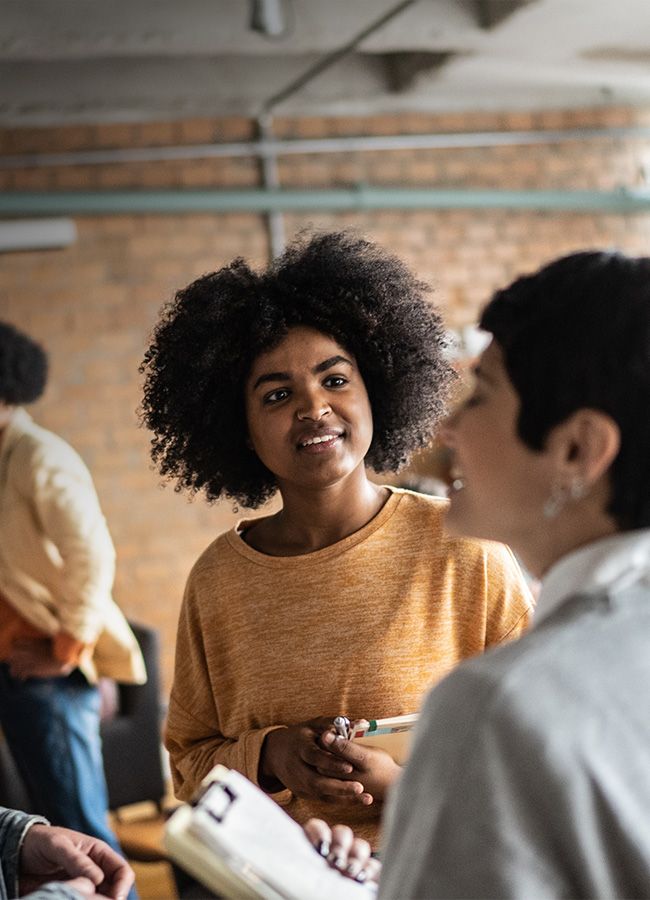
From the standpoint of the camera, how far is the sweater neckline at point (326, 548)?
6.50ft

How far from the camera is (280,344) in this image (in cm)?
212

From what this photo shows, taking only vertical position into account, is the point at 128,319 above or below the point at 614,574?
above

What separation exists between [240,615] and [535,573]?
0.80 meters

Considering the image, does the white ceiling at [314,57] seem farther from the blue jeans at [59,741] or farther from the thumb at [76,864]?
the thumb at [76,864]

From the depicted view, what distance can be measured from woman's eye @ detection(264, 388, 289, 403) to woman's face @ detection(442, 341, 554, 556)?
0.74 m

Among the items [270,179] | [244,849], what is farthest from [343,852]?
[270,179]

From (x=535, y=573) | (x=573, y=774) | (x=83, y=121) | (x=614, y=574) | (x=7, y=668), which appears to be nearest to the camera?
(x=573, y=774)

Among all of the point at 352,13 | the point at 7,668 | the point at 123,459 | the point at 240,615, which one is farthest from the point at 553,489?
the point at 123,459

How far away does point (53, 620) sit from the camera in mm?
3686

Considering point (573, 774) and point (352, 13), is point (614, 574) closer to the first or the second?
point (573, 774)

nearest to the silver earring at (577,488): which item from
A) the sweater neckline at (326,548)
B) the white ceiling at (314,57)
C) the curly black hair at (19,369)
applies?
the sweater neckline at (326,548)

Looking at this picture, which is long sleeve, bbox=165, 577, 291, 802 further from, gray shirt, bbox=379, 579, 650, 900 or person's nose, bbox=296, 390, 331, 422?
gray shirt, bbox=379, 579, 650, 900

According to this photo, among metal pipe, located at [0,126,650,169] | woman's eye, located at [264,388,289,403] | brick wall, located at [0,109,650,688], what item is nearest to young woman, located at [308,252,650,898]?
woman's eye, located at [264,388,289,403]

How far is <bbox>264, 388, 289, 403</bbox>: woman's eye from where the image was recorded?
207 cm
